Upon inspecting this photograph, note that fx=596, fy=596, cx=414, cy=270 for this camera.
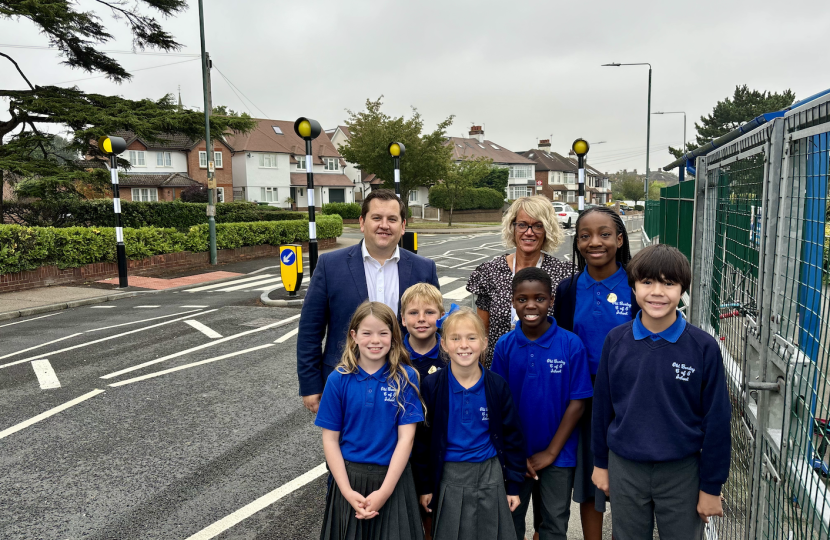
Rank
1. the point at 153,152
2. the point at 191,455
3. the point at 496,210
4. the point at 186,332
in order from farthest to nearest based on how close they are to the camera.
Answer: the point at 496,210, the point at 153,152, the point at 186,332, the point at 191,455

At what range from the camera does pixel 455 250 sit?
23.4m

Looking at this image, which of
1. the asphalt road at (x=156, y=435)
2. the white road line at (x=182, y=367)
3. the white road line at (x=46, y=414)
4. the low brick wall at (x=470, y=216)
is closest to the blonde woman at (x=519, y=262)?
the asphalt road at (x=156, y=435)

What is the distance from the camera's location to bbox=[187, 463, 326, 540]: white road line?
140 inches

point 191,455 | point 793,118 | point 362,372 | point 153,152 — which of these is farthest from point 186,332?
point 153,152

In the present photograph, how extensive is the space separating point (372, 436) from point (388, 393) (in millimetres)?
208

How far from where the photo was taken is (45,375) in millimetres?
6934

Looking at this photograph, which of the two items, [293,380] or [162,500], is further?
[293,380]

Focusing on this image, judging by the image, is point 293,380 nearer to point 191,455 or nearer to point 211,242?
point 191,455

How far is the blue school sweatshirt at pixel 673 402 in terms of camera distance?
2281 millimetres

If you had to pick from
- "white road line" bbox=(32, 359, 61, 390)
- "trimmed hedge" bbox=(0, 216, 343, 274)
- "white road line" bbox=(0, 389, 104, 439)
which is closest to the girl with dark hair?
"white road line" bbox=(0, 389, 104, 439)

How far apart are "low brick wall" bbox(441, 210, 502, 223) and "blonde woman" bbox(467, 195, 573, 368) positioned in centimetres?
4753

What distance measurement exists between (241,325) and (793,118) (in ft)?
29.0

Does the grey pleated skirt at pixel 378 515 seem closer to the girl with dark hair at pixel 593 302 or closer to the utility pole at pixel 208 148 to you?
the girl with dark hair at pixel 593 302

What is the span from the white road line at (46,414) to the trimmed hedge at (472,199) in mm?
43253
